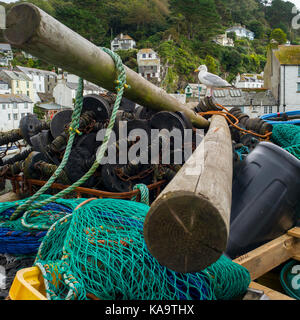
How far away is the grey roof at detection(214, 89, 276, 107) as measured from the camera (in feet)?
117

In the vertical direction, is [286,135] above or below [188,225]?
above

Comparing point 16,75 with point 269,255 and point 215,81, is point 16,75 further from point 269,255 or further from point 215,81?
point 269,255

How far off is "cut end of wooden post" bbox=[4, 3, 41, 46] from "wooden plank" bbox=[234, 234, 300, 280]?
2024 millimetres

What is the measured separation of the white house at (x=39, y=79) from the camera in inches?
2486

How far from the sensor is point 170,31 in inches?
2837

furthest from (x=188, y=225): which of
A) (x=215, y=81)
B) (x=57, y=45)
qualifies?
(x=215, y=81)

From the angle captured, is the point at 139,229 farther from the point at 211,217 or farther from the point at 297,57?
the point at 297,57

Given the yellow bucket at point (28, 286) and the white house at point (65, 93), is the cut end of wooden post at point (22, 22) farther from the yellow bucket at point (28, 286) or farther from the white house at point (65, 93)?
the white house at point (65, 93)

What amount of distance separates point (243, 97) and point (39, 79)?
44.4 metres

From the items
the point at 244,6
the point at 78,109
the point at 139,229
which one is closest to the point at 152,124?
the point at 78,109

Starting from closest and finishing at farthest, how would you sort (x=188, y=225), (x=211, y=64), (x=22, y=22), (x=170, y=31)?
(x=188, y=225) → (x=22, y=22) → (x=211, y=64) → (x=170, y=31)

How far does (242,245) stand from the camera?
2670 millimetres

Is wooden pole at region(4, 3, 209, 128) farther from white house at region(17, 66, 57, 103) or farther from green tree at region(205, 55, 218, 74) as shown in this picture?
green tree at region(205, 55, 218, 74)

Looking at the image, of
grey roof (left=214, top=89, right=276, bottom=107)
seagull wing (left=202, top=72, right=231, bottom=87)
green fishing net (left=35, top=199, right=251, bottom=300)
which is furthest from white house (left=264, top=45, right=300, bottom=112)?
green fishing net (left=35, top=199, right=251, bottom=300)
